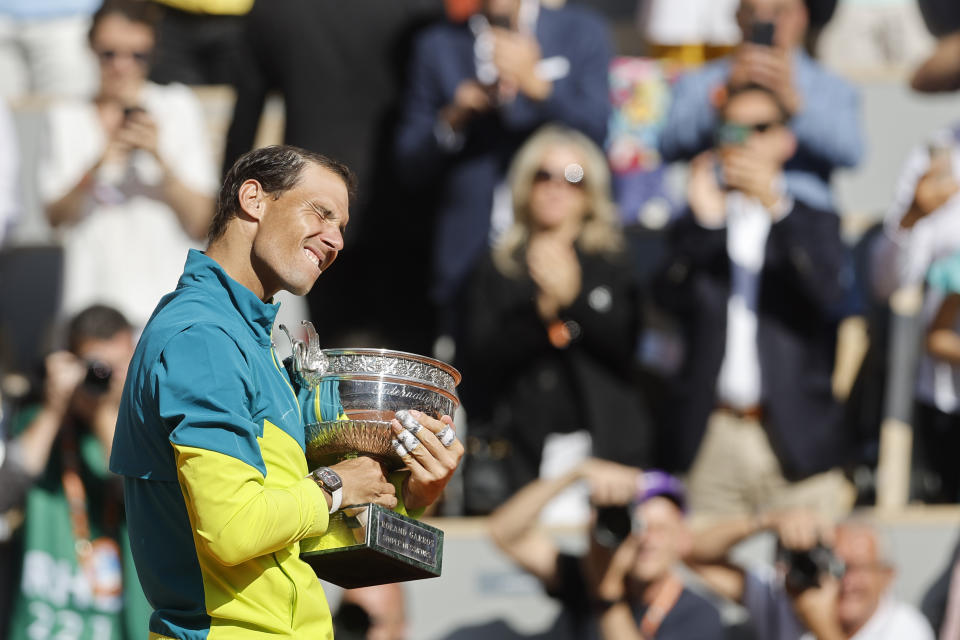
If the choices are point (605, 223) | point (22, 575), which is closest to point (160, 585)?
point (22, 575)

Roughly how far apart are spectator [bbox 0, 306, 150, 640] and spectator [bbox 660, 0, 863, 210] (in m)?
2.38

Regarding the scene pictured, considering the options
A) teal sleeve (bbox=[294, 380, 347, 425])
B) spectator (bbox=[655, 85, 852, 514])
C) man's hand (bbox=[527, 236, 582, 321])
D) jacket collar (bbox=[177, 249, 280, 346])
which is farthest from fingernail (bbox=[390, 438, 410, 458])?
spectator (bbox=[655, 85, 852, 514])

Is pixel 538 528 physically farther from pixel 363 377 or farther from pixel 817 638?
pixel 363 377

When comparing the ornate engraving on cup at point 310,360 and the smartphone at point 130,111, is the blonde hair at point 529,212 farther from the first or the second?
the ornate engraving on cup at point 310,360

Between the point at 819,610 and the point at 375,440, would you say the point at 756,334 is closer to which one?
the point at 819,610

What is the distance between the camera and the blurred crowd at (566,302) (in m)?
5.93

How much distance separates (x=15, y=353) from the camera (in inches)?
303

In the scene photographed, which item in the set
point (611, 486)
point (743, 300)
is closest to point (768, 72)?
point (743, 300)

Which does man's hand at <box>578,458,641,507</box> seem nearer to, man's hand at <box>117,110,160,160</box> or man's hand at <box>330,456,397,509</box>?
man's hand at <box>117,110,160,160</box>

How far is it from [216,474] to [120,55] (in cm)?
422

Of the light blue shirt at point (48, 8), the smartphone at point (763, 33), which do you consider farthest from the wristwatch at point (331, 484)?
the light blue shirt at point (48, 8)

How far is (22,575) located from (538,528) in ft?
5.87

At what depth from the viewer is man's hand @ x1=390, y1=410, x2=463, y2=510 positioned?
3.37 meters

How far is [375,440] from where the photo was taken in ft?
11.1
